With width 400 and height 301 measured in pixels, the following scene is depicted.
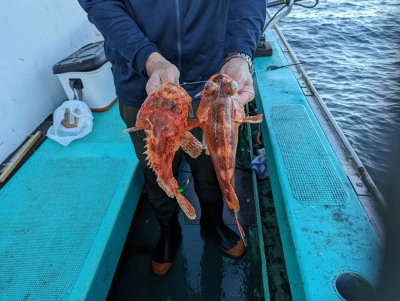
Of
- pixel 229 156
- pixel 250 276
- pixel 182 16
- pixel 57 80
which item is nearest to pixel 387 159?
pixel 229 156

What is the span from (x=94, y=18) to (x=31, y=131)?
8.98 ft

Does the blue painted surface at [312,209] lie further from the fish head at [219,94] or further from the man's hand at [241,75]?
the fish head at [219,94]

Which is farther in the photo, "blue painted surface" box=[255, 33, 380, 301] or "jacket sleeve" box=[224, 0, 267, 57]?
"jacket sleeve" box=[224, 0, 267, 57]

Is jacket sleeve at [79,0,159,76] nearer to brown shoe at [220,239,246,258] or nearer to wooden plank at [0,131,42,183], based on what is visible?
brown shoe at [220,239,246,258]

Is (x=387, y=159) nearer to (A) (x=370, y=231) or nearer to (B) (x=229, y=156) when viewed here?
(B) (x=229, y=156)

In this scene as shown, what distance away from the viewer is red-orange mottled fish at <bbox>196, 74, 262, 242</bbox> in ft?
6.36

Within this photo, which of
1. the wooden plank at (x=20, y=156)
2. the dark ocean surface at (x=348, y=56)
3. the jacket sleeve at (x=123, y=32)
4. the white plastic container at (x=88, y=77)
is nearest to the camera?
the jacket sleeve at (x=123, y=32)

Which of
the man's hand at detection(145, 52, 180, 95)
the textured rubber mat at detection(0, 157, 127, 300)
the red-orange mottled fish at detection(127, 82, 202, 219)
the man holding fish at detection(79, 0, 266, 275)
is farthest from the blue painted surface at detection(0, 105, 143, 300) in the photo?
the man's hand at detection(145, 52, 180, 95)

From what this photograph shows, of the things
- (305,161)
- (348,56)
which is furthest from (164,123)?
(348,56)

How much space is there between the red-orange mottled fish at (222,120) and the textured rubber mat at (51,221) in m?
1.43

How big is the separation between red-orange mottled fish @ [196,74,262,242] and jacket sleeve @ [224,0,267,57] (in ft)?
1.71

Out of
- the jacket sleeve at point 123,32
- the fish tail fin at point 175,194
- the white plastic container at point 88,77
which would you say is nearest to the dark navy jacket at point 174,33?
the jacket sleeve at point 123,32

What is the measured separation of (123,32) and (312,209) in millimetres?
1999

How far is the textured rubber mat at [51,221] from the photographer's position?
232cm
